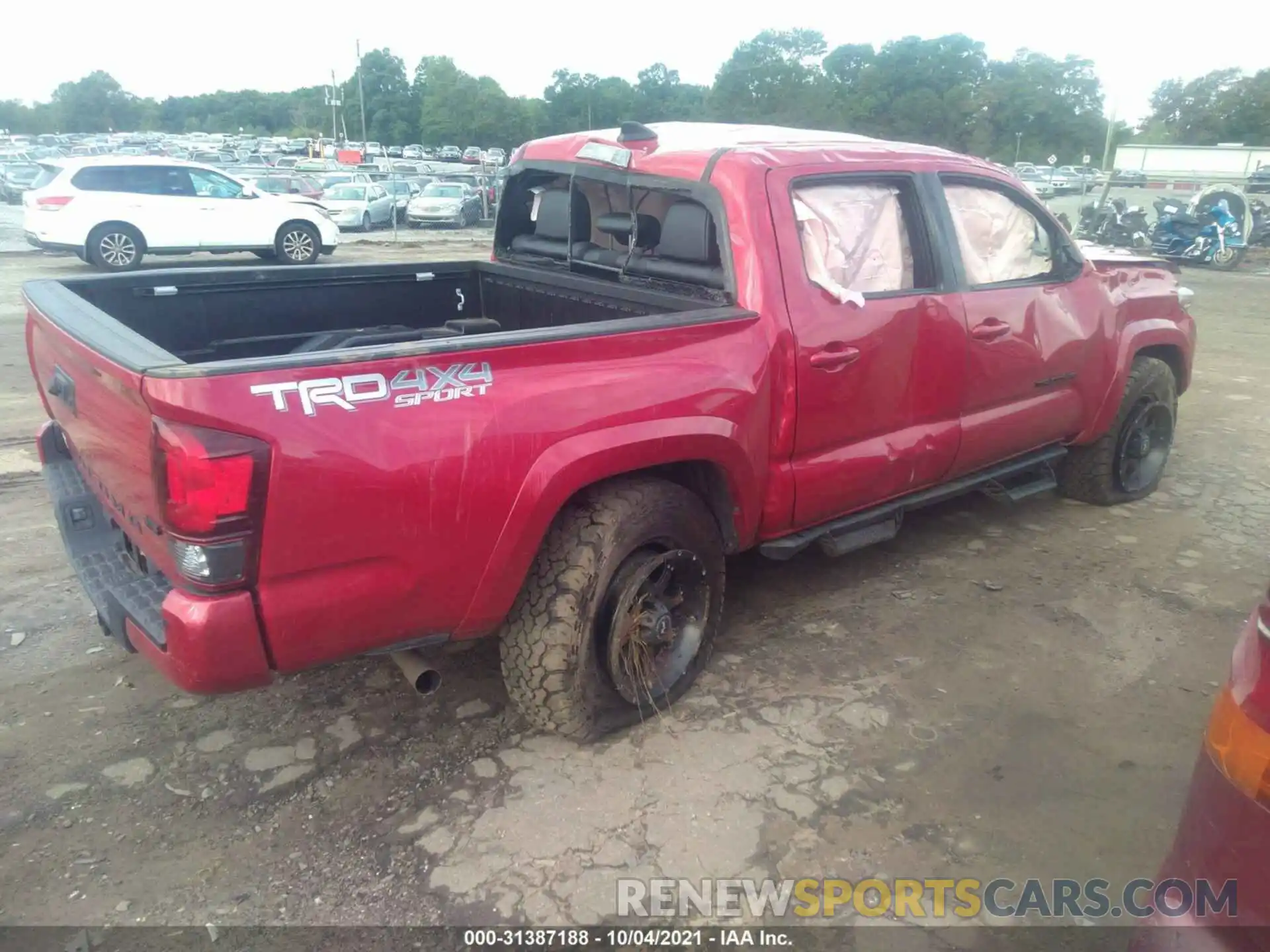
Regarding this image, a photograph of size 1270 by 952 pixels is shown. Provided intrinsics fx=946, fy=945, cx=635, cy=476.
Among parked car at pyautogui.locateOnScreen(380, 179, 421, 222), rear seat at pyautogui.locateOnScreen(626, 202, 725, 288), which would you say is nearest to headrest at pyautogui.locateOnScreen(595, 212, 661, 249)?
rear seat at pyautogui.locateOnScreen(626, 202, 725, 288)

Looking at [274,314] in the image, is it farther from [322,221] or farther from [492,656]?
[322,221]

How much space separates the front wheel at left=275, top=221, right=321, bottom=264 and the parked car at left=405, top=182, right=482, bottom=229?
8.29 m

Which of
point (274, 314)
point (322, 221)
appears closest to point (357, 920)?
A: point (274, 314)

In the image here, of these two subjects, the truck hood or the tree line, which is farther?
the tree line

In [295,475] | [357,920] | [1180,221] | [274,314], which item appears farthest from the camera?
[1180,221]

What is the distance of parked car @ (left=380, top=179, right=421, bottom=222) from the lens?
26516 mm

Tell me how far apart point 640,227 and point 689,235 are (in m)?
0.35

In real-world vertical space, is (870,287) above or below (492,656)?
above

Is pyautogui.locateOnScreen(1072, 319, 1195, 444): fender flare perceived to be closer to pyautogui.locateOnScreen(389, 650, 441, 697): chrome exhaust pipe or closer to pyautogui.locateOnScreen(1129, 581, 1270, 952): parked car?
pyautogui.locateOnScreen(1129, 581, 1270, 952): parked car

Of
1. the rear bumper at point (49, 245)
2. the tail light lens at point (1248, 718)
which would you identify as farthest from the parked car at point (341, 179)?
the tail light lens at point (1248, 718)

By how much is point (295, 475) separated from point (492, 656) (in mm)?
1635

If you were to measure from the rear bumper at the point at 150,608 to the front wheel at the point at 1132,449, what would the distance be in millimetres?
4439

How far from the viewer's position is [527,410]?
8.50ft

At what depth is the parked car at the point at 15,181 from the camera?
1120 inches
